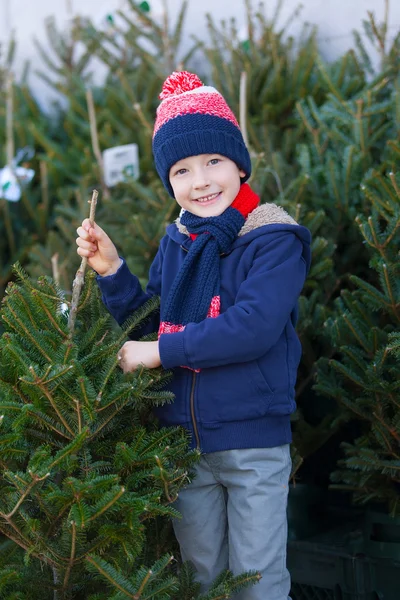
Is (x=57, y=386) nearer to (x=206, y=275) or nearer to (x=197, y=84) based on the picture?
(x=206, y=275)

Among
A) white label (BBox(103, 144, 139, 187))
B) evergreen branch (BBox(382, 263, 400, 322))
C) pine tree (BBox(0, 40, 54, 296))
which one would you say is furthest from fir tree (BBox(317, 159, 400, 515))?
pine tree (BBox(0, 40, 54, 296))

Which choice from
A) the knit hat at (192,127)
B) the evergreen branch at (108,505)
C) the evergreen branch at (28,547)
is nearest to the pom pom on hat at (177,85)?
the knit hat at (192,127)

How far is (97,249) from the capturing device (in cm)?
221

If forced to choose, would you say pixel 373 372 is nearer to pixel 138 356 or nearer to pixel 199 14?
pixel 138 356

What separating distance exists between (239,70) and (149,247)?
1.35 m

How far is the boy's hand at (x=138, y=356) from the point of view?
1.99 metres

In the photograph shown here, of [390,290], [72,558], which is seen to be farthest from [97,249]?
[390,290]

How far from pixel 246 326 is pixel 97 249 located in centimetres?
57

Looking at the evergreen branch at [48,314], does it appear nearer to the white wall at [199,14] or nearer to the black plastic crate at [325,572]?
the black plastic crate at [325,572]

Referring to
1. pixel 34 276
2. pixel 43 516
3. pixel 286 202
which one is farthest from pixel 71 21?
pixel 43 516

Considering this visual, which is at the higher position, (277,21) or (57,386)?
(277,21)

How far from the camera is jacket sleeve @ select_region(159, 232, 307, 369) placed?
191 cm

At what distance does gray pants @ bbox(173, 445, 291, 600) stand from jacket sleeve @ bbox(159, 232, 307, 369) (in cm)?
30

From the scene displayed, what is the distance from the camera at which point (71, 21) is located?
5.93 meters
